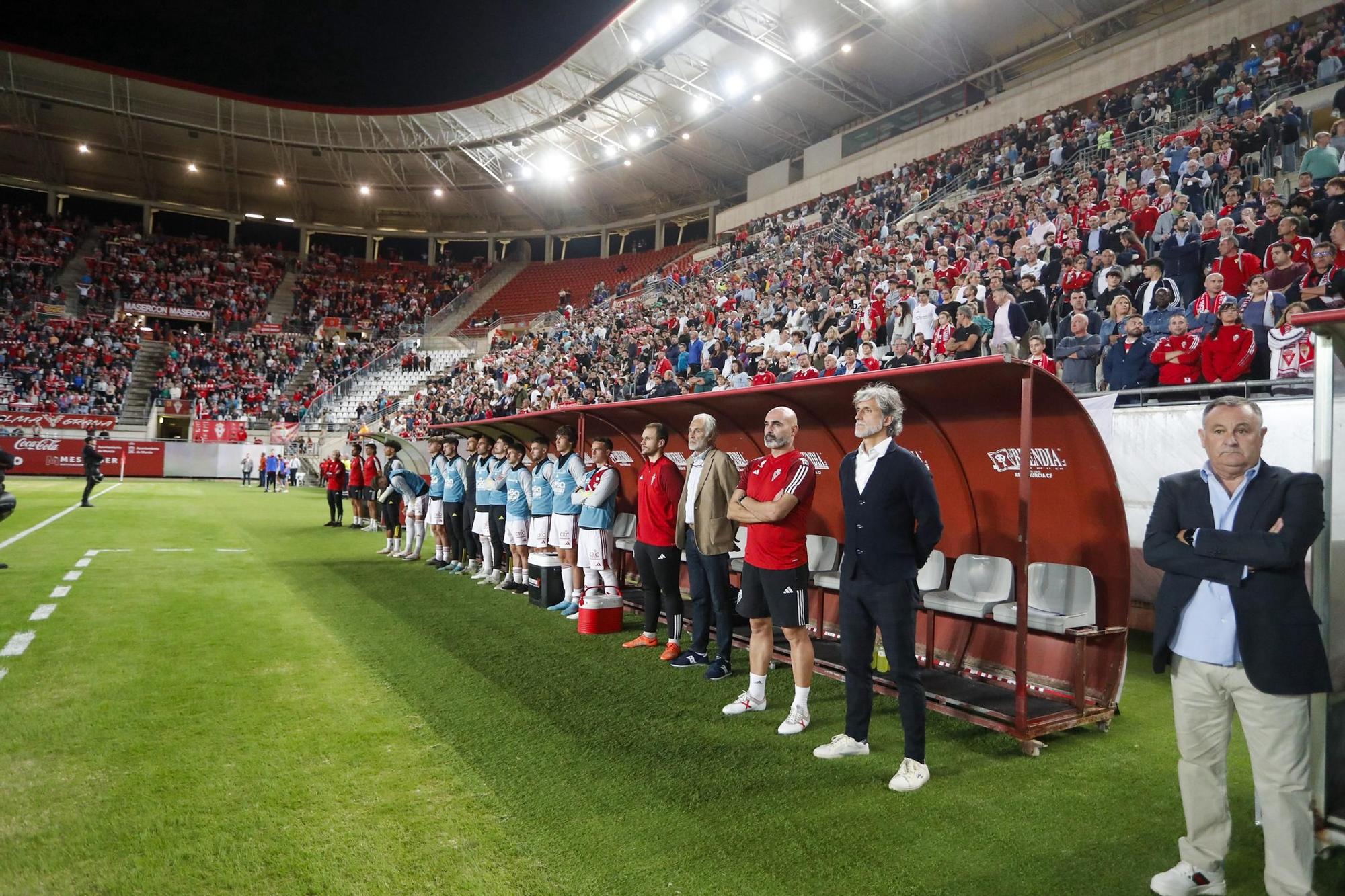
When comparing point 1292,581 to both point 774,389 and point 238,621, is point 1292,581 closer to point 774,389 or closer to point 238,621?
point 774,389

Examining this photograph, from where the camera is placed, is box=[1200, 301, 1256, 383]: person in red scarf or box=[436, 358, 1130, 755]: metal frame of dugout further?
box=[1200, 301, 1256, 383]: person in red scarf

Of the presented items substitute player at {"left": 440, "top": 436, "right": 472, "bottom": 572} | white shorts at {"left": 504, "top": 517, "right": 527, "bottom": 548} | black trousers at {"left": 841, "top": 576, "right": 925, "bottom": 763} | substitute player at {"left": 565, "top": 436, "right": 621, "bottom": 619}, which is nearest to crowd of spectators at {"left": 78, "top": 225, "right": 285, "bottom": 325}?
substitute player at {"left": 440, "top": 436, "right": 472, "bottom": 572}

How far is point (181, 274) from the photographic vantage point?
4484cm

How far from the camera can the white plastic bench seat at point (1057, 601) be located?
538 cm

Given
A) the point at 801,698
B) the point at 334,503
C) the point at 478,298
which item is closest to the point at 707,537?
the point at 801,698

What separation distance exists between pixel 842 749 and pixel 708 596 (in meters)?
2.30

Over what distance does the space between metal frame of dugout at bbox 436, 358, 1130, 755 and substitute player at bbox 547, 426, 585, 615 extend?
7.19 ft

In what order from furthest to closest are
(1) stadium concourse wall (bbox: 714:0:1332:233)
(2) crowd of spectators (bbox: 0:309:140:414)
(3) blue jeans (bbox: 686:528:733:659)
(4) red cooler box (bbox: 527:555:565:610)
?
(2) crowd of spectators (bbox: 0:309:140:414), (1) stadium concourse wall (bbox: 714:0:1332:233), (4) red cooler box (bbox: 527:555:565:610), (3) blue jeans (bbox: 686:528:733:659)

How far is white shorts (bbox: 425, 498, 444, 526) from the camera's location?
486 inches

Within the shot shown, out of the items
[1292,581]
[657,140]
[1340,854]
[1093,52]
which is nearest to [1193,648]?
[1292,581]

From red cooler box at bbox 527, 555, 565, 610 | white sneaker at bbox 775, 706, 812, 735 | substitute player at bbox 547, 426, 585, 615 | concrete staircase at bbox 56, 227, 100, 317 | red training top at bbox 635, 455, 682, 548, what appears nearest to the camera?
white sneaker at bbox 775, 706, 812, 735

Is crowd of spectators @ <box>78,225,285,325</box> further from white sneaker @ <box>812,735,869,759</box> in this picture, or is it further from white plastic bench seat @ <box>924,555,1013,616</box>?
white sneaker @ <box>812,735,869,759</box>

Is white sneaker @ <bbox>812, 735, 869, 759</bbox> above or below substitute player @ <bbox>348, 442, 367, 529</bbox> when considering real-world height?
below

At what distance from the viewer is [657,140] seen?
1409 inches
